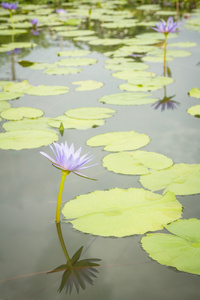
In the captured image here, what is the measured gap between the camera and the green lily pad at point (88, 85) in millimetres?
2367

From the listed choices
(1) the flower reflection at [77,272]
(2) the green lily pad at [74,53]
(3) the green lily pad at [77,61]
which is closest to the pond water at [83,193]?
(1) the flower reflection at [77,272]

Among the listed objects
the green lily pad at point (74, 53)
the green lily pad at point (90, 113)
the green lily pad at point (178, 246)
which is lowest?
the green lily pad at point (178, 246)

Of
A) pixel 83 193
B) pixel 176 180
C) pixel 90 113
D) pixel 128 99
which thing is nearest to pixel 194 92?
pixel 128 99

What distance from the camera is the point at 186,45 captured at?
353 cm

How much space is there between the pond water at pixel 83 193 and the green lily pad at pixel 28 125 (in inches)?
1.9

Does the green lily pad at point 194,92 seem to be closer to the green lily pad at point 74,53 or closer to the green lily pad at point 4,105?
the green lily pad at point 4,105

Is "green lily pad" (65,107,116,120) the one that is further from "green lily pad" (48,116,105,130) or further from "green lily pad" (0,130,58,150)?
"green lily pad" (0,130,58,150)

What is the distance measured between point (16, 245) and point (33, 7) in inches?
271

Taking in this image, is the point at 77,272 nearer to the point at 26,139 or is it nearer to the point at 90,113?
the point at 26,139

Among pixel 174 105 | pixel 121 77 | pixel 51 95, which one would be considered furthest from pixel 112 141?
pixel 121 77

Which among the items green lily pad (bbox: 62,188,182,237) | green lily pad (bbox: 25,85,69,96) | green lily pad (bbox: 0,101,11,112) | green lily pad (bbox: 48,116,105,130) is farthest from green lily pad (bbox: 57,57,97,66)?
green lily pad (bbox: 62,188,182,237)

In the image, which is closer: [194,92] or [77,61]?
[194,92]

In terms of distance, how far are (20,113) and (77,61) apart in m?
1.22

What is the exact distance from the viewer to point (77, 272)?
35.6 inches
